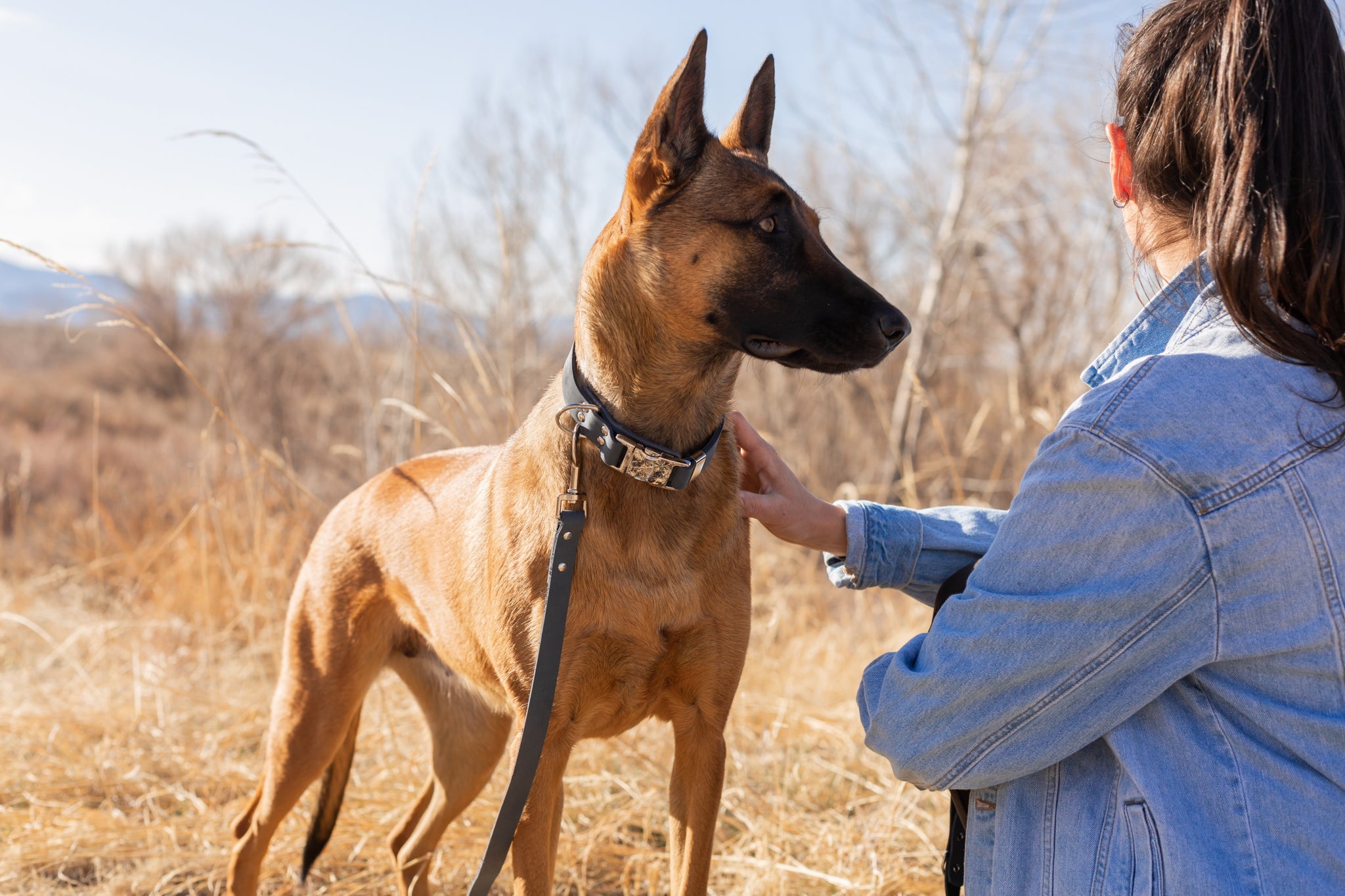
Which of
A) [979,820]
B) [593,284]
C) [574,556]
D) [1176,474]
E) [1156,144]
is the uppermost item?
[1156,144]

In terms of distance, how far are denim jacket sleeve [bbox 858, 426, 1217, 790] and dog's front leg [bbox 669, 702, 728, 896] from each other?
28.8 inches

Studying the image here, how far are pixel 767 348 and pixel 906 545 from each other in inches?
25.0

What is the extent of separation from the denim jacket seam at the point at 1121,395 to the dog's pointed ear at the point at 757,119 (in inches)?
52.2

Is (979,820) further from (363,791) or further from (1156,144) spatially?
(363,791)

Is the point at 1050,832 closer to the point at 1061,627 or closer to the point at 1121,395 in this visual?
the point at 1061,627

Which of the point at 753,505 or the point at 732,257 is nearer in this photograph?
the point at 732,257

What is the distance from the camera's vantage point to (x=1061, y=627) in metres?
1.54

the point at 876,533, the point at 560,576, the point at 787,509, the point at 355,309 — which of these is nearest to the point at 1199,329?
the point at 876,533

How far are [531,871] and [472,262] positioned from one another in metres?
12.9

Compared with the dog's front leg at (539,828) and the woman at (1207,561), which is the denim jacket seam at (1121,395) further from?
the dog's front leg at (539,828)

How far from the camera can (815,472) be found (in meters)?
10.9

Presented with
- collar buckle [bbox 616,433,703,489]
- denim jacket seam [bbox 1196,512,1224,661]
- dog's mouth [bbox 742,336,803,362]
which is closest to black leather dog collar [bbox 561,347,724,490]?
collar buckle [bbox 616,433,703,489]

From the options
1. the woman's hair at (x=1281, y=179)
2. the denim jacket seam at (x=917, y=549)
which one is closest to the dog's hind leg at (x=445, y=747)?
the denim jacket seam at (x=917, y=549)

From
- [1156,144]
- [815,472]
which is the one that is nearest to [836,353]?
[1156,144]
